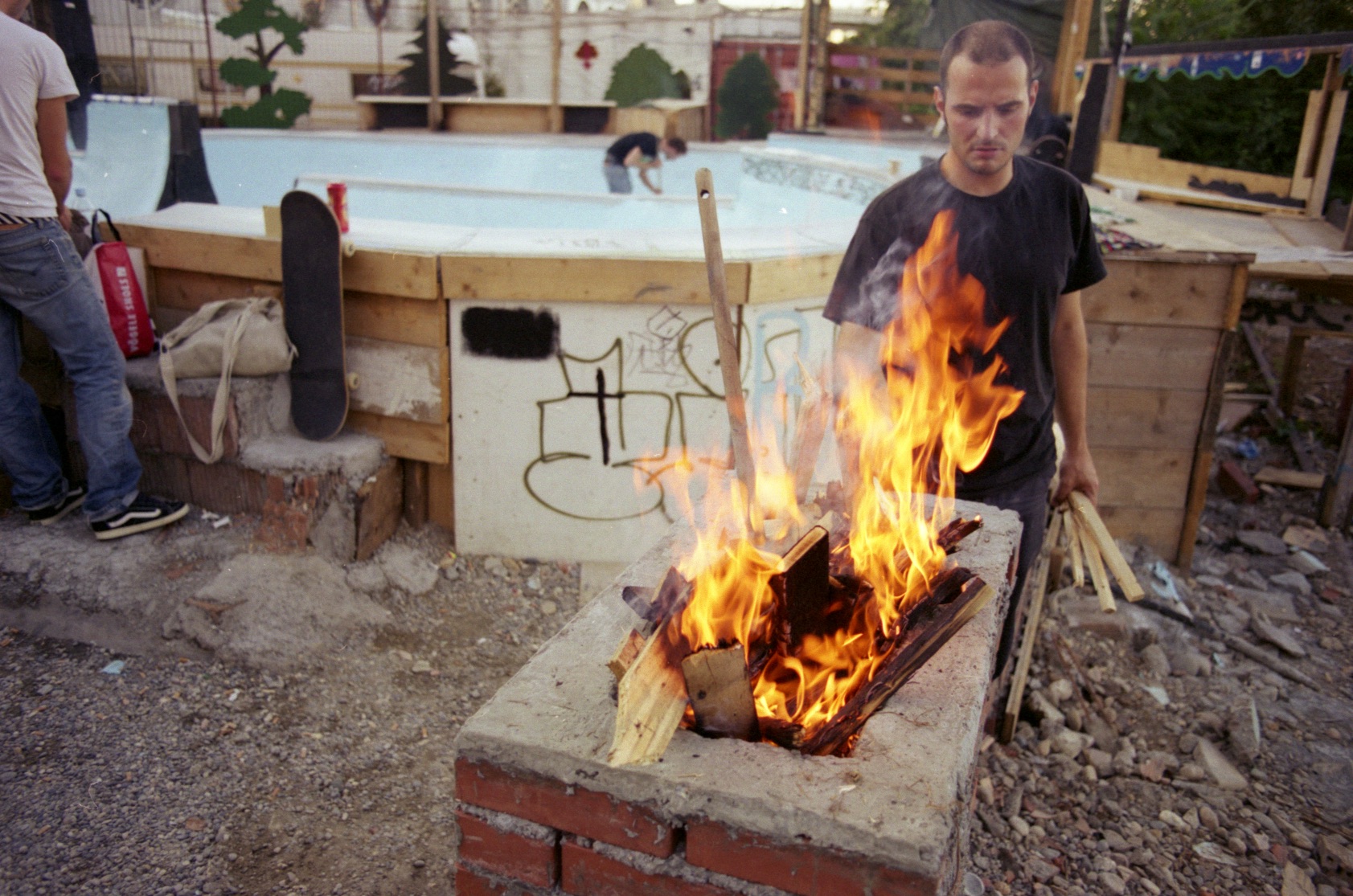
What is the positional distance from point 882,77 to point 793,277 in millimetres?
12236

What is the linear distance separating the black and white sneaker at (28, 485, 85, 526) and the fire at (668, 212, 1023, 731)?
3078 mm

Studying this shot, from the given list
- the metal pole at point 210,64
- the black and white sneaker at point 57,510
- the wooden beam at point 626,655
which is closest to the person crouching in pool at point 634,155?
the metal pole at point 210,64

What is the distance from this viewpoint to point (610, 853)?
155 cm

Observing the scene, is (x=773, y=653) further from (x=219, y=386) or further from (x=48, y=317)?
(x=48, y=317)

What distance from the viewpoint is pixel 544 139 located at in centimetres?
1443

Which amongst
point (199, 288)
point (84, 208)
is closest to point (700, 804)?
point (199, 288)

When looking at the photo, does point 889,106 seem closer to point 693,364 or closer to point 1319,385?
point 1319,385

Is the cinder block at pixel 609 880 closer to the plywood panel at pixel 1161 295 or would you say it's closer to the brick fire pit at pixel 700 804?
the brick fire pit at pixel 700 804

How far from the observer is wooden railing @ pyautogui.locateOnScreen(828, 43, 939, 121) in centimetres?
1464

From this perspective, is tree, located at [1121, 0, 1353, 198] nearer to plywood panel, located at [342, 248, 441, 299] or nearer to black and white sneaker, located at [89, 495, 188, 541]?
plywood panel, located at [342, 248, 441, 299]

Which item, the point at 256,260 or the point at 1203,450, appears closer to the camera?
the point at 256,260

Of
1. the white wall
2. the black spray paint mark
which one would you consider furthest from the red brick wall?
the black spray paint mark

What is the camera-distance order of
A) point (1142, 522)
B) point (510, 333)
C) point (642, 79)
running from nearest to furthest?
point (510, 333), point (1142, 522), point (642, 79)

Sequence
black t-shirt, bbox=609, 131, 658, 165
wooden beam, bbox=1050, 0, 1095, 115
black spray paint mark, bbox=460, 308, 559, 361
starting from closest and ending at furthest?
black spray paint mark, bbox=460, 308, 559, 361, black t-shirt, bbox=609, 131, 658, 165, wooden beam, bbox=1050, 0, 1095, 115
